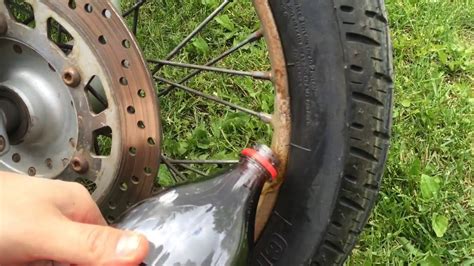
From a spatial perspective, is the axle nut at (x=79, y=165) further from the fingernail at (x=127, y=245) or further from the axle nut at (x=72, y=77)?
the fingernail at (x=127, y=245)

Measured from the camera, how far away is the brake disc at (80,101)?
105 cm

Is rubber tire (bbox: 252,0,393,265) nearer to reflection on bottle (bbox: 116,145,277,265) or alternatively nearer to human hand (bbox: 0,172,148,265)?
reflection on bottle (bbox: 116,145,277,265)

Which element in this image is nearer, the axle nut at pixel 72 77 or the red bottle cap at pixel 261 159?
the red bottle cap at pixel 261 159

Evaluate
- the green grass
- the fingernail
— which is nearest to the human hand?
the fingernail

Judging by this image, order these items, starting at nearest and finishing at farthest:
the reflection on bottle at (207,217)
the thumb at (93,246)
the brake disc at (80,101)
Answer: the thumb at (93,246) < the reflection on bottle at (207,217) < the brake disc at (80,101)

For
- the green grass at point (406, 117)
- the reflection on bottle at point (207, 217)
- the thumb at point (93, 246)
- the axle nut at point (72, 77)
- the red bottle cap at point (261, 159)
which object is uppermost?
the green grass at point (406, 117)

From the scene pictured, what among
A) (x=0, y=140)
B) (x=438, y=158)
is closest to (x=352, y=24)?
(x=0, y=140)

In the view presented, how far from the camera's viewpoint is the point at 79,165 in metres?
1.11

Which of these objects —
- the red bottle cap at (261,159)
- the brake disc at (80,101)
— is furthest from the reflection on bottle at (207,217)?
the brake disc at (80,101)

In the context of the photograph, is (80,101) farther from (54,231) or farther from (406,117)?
(406,117)

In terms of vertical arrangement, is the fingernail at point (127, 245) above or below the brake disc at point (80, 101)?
below

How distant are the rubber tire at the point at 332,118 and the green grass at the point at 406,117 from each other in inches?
13.8

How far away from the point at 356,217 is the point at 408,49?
0.86 m

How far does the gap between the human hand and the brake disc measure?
20cm
